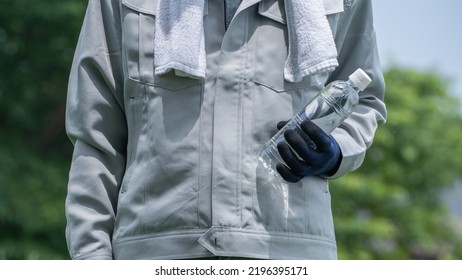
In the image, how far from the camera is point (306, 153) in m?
2.12

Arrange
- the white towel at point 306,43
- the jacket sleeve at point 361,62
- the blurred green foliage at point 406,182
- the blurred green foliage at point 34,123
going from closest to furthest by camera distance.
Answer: the white towel at point 306,43
the jacket sleeve at point 361,62
the blurred green foliage at point 34,123
the blurred green foliage at point 406,182

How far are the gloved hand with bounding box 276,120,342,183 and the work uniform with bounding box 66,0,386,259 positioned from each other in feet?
0.14

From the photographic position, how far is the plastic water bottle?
2.10 metres

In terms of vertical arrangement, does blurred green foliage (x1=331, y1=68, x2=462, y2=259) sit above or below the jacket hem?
below

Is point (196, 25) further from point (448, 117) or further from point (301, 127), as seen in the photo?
point (448, 117)

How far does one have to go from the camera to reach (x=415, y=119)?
1942 centimetres

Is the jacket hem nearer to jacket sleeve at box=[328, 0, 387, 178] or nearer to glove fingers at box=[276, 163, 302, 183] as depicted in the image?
glove fingers at box=[276, 163, 302, 183]

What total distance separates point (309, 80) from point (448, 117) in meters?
19.9

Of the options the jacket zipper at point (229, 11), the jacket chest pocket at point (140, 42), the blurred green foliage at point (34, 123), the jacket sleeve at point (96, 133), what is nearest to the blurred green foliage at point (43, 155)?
the blurred green foliage at point (34, 123)

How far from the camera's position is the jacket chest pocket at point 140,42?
218 cm

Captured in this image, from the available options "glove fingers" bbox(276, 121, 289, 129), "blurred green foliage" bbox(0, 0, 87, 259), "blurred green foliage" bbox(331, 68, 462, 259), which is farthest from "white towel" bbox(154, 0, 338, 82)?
"blurred green foliage" bbox(331, 68, 462, 259)

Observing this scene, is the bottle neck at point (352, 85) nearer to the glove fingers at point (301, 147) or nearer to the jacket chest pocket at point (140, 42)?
the glove fingers at point (301, 147)

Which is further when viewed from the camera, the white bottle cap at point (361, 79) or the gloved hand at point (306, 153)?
the white bottle cap at point (361, 79)
